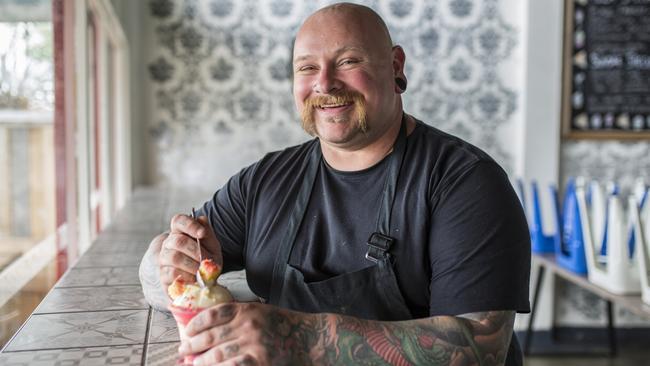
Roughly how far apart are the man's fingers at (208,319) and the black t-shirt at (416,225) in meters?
0.44

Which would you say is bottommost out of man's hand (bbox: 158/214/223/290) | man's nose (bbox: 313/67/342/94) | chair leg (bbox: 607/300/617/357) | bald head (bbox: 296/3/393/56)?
chair leg (bbox: 607/300/617/357)

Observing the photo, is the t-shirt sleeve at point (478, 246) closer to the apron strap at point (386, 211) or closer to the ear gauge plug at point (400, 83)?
the apron strap at point (386, 211)

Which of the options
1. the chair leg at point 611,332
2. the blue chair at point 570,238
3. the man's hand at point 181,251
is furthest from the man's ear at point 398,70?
the chair leg at point 611,332

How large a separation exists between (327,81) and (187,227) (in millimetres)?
437

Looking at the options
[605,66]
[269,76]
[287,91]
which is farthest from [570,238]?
[269,76]

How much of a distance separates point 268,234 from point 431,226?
1.33ft

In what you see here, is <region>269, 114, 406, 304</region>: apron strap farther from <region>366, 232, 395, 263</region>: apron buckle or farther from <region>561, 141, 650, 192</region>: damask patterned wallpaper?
<region>561, 141, 650, 192</region>: damask patterned wallpaper

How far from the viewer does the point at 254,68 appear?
13.8 ft

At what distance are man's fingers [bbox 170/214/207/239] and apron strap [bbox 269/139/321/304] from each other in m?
0.20

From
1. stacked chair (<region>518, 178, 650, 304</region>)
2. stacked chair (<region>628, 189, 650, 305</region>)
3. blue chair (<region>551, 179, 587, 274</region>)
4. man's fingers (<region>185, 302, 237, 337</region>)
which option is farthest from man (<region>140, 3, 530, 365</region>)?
blue chair (<region>551, 179, 587, 274</region>)

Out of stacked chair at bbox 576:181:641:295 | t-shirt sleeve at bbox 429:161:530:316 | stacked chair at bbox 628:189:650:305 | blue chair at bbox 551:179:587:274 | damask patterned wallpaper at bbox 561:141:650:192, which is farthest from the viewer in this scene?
damask patterned wallpaper at bbox 561:141:650:192

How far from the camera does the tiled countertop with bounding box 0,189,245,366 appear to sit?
42.4 inches

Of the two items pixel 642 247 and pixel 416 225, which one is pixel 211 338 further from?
pixel 642 247

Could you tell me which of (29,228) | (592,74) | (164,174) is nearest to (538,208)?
(592,74)
